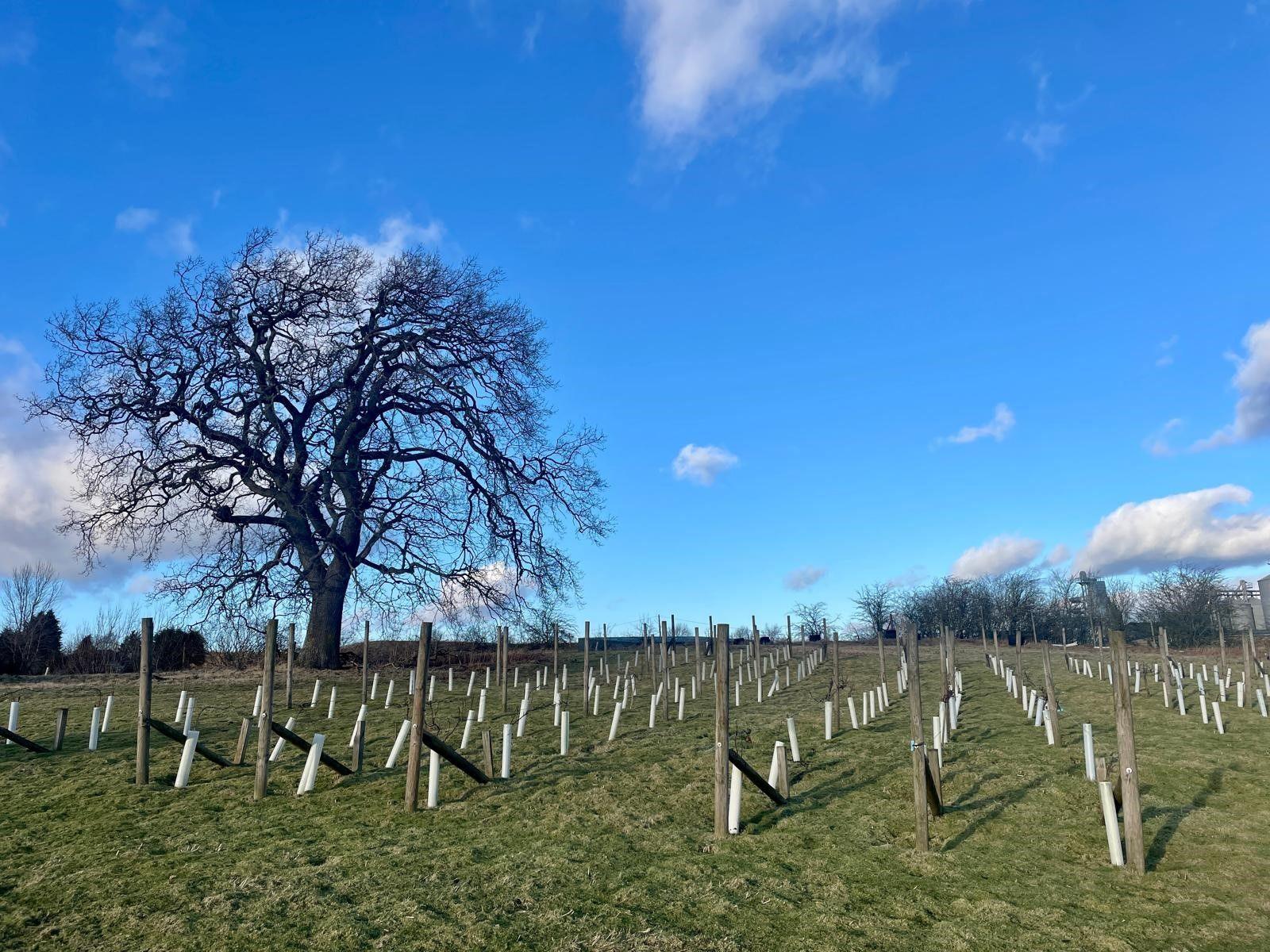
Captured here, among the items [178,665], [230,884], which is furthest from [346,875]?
[178,665]

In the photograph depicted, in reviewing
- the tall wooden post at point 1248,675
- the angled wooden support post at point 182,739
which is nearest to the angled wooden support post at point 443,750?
the angled wooden support post at point 182,739

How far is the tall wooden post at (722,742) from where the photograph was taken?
343 inches

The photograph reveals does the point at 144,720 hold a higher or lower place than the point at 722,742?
higher

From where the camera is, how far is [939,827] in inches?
357

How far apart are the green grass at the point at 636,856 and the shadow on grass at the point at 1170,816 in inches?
1.3

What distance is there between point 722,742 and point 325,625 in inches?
735

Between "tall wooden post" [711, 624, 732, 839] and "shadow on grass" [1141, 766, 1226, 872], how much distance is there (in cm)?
392

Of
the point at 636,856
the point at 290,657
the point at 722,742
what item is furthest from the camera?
the point at 290,657

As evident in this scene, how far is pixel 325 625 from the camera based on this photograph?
2459cm

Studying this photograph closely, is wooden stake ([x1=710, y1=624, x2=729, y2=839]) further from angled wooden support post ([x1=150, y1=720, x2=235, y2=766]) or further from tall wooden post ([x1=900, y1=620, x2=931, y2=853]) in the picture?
angled wooden support post ([x1=150, y1=720, x2=235, y2=766])

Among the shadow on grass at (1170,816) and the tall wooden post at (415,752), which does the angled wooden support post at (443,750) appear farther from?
the shadow on grass at (1170,816)

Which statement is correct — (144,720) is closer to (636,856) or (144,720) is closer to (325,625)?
(636,856)

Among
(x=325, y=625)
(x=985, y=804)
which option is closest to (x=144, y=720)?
(x=985, y=804)

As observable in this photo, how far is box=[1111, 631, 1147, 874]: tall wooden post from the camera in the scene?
25.3 feet
